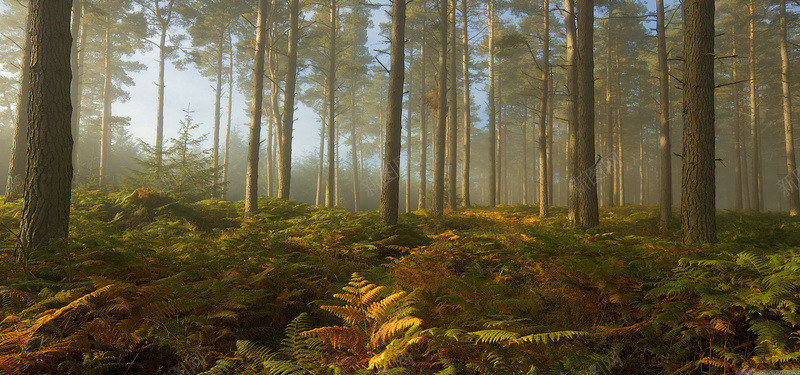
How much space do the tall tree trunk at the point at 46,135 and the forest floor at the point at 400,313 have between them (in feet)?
1.33

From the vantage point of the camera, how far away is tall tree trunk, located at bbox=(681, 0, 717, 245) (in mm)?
6121

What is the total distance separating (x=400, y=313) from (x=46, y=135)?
556cm

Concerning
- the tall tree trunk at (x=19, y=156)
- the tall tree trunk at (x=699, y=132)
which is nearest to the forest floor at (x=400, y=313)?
the tall tree trunk at (x=699, y=132)

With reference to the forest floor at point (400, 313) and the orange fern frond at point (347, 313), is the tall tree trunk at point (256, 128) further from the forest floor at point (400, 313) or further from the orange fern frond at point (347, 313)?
the orange fern frond at point (347, 313)

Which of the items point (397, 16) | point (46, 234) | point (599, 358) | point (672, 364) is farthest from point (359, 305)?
point (397, 16)

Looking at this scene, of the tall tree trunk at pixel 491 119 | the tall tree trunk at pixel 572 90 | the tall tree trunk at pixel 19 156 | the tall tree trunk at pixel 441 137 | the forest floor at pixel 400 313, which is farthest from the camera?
the tall tree trunk at pixel 491 119

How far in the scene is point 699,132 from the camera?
620cm

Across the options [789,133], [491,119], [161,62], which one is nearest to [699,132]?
[491,119]

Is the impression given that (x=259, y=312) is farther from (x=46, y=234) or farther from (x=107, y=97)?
(x=107, y=97)

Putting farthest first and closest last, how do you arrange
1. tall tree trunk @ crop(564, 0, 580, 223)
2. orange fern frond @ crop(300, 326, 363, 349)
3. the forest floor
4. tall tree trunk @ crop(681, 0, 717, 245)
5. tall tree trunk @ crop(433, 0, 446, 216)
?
tall tree trunk @ crop(433, 0, 446, 216) < tall tree trunk @ crop(564, 0, 580, 223) < tall tree trunk @ crop(681, 0, 717, 245) < orange fern frond @ crop(300, 326, 363, 349) < the forest floor

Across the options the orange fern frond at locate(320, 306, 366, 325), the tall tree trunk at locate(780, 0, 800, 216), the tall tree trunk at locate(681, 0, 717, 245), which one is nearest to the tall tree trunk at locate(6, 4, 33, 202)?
the orange fern frond at locate(320, 306, 366, 325)

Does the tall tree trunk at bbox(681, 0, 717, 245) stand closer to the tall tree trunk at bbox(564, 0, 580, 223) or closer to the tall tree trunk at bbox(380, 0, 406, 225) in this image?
the tall tree trunk at bbox(564, 0, 580, 223)

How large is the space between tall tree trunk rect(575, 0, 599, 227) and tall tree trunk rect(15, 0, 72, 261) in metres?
10.6

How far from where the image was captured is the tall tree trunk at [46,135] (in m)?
4.65
